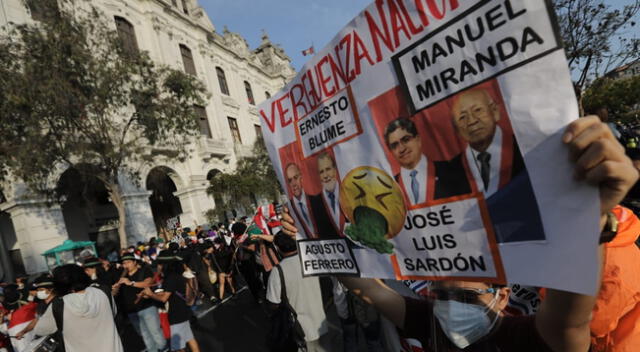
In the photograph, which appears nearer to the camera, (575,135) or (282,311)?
(575,135)

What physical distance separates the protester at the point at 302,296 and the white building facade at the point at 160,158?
9788 mm

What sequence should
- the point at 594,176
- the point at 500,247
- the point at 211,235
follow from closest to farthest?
the point at 594,176 → the point at 500,247 → the point at 211,235

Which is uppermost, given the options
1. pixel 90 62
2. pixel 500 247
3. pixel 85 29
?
pixel 85 29

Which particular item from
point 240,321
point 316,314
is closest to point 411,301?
point 316,314

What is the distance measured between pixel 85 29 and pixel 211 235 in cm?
659

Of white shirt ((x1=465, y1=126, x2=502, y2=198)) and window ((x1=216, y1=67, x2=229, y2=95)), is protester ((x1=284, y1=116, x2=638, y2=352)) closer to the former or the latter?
white shirt ((x1=465, y1=126, x2=502, y2=198))

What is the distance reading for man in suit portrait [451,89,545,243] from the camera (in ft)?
2.81

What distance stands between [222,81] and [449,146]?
23527 millimetres

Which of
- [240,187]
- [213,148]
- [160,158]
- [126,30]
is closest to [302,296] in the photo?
[160,158]

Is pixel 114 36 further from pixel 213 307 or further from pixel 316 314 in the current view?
pixel 316 314

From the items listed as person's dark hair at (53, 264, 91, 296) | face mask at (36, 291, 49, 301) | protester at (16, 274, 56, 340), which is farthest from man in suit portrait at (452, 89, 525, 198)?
face mask at (36, 291, 49, 301)

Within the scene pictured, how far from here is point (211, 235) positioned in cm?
1083

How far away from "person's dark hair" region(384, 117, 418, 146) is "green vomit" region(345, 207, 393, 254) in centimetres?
30

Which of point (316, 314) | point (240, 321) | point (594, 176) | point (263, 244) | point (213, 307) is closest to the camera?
point (594, 176)
